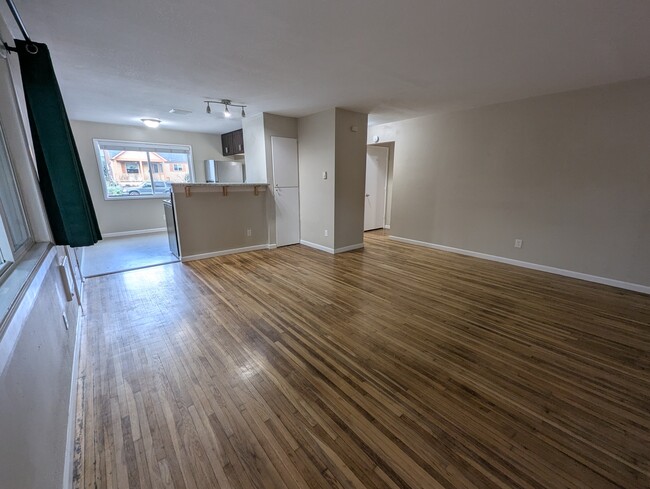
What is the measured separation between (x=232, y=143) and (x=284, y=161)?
98.3 inches

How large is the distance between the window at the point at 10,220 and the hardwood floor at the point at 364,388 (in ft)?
3.11

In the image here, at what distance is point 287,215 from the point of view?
5.39 meters

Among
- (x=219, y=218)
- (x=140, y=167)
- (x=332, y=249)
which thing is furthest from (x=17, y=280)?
(x=140, y=167)

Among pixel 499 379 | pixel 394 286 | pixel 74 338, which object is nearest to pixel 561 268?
pixel 394 286

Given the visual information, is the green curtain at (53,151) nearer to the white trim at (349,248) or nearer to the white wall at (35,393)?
the white wall at (35,393)

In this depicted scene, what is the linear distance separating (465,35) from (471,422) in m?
2.68

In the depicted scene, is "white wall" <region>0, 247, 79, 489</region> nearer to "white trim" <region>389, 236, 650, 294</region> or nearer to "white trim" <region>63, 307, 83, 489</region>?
"white trim" <region>63, 307, 83, 489</region>

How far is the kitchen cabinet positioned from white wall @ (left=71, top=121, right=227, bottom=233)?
0.24 m

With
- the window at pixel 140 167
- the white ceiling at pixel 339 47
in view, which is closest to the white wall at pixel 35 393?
the white ceiling at pixel 339 47

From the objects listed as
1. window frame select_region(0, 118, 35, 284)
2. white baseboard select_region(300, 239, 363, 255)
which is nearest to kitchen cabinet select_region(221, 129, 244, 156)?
white baseboard select_region(300, 239, 363, 255)

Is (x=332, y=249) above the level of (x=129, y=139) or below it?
below

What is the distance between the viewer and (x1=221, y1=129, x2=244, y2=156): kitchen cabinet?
644 cm

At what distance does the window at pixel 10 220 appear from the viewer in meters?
1.44

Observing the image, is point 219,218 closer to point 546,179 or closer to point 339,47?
point 339,47
